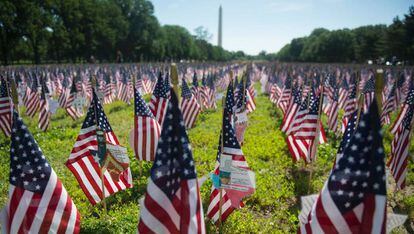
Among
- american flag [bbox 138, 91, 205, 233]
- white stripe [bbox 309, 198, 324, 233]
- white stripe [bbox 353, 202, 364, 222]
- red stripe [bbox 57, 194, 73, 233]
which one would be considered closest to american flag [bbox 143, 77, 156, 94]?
red stripe [bbox 57, 194, 73, 233]

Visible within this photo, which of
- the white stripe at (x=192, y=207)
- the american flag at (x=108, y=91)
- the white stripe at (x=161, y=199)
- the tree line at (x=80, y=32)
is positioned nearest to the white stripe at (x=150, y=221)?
the white stripe at (x=161, y=199)

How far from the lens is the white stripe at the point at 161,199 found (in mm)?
3723

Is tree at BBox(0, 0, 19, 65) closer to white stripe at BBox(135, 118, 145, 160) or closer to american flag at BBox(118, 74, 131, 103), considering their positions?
american flag at BBox(118, 74, 131, 103)

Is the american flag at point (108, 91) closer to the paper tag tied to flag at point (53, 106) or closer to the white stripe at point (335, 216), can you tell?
the paper tag tied to flag at point (53, 106)

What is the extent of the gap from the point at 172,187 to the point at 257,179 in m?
4.99

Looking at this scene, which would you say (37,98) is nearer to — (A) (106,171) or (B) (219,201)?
(A) (106,171)

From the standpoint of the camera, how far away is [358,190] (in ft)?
11.2

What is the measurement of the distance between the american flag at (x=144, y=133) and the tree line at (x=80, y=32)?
142 ft

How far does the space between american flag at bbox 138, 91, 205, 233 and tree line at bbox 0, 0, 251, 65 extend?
155 feet

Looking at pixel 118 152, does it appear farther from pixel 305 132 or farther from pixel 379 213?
pixel 305 132

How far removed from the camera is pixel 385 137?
12.2m

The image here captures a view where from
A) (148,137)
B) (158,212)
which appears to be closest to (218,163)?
(158,212)

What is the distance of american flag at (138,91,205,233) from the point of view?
3725 millimetres

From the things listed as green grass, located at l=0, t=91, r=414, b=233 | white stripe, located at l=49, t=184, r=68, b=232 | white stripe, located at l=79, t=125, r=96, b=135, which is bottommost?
green grass, located at l=0, t=91, r=414, b=233
